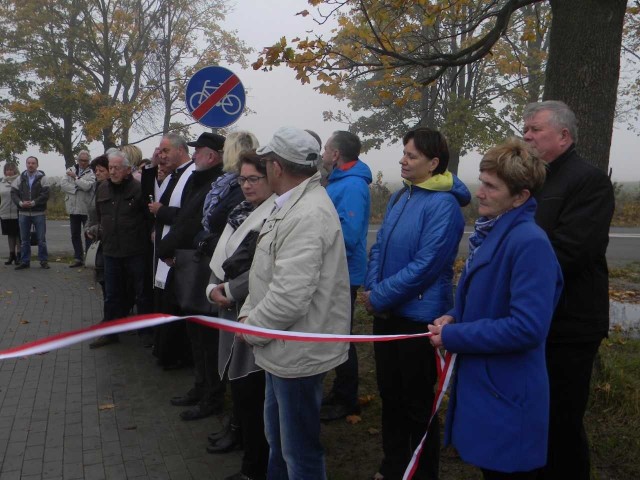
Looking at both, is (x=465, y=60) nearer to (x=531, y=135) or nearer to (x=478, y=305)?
(x=531, y=135)

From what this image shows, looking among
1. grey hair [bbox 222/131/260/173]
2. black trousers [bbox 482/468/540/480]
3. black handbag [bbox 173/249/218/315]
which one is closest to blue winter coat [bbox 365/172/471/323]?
black trousers [bbox 482/468/540/480]

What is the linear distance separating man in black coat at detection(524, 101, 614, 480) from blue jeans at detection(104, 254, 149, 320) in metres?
4.62

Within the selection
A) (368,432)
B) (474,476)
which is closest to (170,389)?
(368,432)

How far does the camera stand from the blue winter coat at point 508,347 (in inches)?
95.2

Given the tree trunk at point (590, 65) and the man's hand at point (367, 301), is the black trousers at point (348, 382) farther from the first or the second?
the tree trunk at point (590, 65)

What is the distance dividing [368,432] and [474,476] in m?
0.88

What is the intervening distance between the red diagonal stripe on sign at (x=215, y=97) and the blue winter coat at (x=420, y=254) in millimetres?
4050

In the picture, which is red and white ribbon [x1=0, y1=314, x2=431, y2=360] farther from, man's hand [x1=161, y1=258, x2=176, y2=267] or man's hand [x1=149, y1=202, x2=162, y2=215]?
man's hand [x1=149, y1=202, x2=162, y2=215]

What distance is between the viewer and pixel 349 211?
4.40 m

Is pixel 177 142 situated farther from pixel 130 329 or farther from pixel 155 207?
pixel 130 329

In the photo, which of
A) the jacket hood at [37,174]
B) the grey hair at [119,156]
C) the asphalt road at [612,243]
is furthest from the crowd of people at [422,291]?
the asphalt road at [612,243]

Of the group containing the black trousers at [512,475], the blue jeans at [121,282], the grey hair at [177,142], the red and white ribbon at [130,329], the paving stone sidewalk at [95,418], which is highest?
the grey hair at [177,142]

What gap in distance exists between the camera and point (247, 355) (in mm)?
3533

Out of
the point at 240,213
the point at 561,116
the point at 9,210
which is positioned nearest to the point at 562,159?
the point at 561,116
